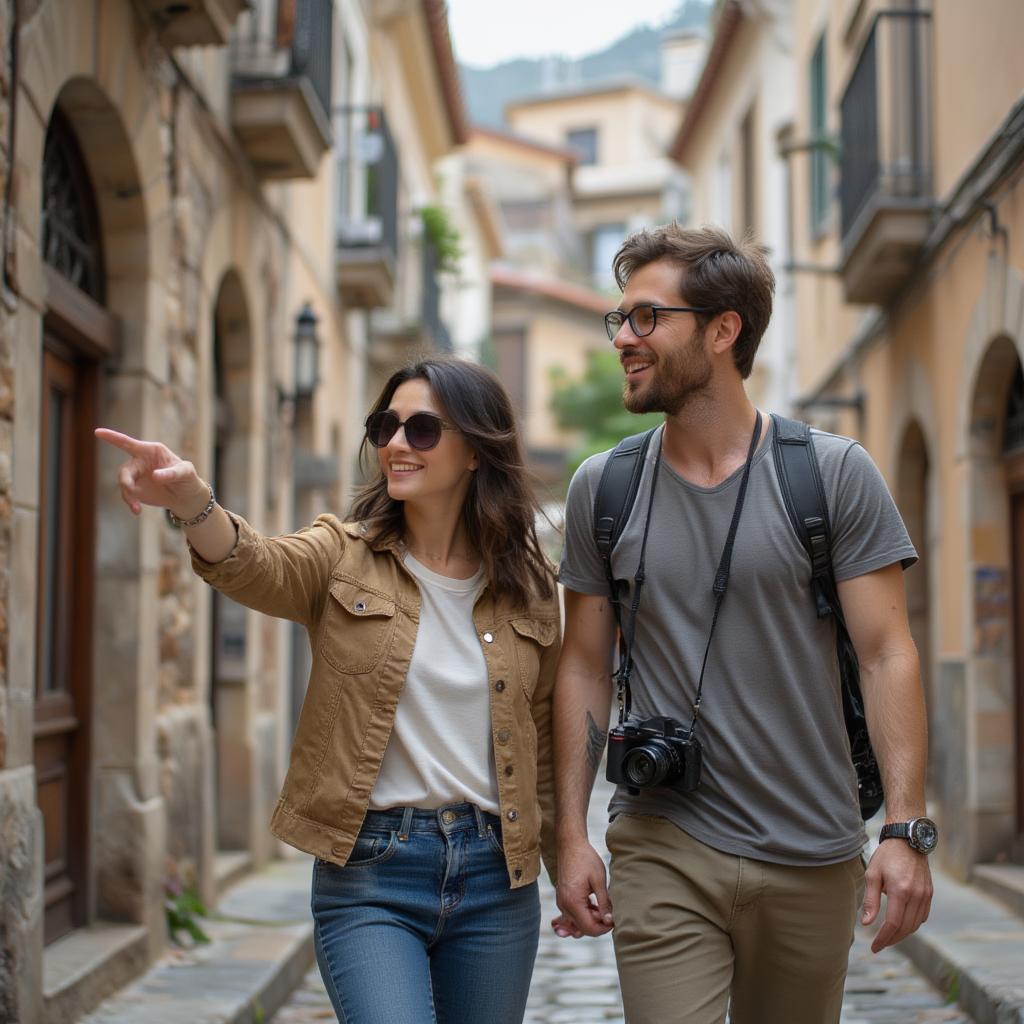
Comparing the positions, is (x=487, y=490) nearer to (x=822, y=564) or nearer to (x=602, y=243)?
(x=822, y=564)

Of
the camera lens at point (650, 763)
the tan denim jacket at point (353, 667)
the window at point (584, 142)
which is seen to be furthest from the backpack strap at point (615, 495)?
the window at point (584, 142)

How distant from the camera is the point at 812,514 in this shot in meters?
3.32

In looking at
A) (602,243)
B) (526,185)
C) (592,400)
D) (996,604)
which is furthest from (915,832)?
(602,243)

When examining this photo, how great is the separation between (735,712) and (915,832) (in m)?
0.43

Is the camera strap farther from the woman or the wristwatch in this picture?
the wristwatch

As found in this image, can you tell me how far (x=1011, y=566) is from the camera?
30.1ft

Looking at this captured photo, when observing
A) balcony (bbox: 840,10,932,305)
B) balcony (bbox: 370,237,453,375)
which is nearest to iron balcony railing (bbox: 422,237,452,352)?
balcony (bbox: 370,237,453,375)

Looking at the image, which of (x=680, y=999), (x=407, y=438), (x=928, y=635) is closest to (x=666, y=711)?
(x=680, y=999)

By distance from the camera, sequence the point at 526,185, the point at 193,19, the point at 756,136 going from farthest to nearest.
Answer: the point at 526,185 < the point at 756,136 < the point at 193,19

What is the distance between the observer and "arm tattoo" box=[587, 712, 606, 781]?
3.51m

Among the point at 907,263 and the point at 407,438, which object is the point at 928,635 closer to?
the point at 907,263

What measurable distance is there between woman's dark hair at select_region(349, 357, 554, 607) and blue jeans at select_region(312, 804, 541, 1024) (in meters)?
0.56

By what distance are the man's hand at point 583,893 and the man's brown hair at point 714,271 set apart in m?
1.12

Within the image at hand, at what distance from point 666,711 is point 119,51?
4.38m
